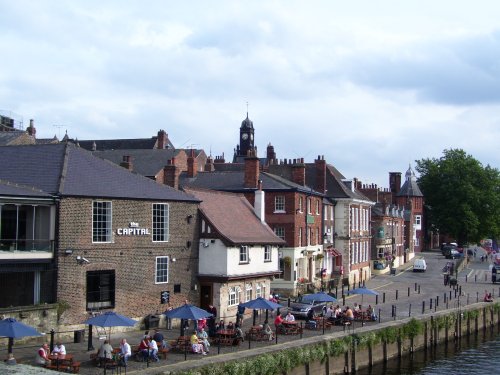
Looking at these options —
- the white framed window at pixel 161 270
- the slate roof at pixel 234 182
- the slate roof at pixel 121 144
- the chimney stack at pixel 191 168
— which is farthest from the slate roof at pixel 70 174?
the slate roof at pixel 121 144

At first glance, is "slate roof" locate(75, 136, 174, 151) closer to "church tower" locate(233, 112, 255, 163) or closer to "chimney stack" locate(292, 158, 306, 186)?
"church tower" locate(233, 112, 255, 163)

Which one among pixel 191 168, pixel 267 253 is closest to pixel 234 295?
pixel 267 253

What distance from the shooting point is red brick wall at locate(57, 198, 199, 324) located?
33.5 metres

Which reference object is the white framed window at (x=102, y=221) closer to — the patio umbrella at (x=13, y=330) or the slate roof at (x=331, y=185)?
the patio umbrella at (x=13, y=330)

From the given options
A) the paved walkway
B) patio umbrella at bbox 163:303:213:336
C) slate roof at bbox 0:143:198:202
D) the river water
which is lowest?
the river water

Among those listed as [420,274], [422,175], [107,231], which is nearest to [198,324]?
[107,231]

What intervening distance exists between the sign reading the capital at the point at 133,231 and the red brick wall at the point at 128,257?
188 millimetres

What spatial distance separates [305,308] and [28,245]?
17482mm

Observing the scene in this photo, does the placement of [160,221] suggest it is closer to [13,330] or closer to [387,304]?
[13,330]

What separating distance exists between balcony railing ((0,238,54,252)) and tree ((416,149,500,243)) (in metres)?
92.1

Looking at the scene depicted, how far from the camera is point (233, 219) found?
45000 millimetres

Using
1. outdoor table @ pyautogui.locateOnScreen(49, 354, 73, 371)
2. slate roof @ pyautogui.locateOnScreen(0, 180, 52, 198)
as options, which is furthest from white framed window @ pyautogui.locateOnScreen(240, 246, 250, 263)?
outdoor table @ pyautogui.locateOnScreen(49, 354, 73, 371)

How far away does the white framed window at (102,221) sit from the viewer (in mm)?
34906

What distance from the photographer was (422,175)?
419 feet
